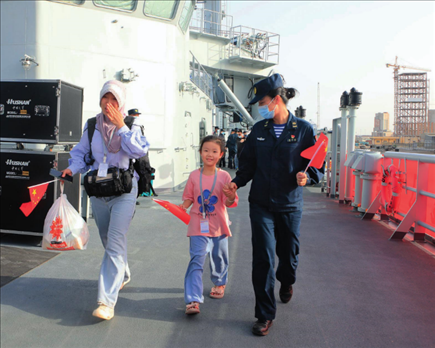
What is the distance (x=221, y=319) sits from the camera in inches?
128

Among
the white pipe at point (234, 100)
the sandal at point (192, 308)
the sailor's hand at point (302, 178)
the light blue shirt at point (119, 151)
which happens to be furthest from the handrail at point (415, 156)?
the white pipe at point (234, 100)

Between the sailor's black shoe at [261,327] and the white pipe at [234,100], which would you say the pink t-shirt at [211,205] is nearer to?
the sailor's black shoe at [261,327]

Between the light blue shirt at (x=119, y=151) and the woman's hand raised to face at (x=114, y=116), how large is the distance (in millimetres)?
44

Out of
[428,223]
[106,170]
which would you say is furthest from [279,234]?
[428,223]

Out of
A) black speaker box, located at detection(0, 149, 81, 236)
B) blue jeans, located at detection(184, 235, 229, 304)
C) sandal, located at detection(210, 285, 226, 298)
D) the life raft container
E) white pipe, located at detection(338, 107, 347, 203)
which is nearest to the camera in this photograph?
blue jeans, located at detection(184, 235, 229, 304)

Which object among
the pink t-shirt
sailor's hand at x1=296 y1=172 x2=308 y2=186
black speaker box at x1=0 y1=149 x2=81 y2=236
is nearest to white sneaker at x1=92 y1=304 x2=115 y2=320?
the pink t-shirt

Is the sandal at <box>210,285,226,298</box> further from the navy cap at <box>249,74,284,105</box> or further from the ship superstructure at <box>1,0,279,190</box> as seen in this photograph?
the ship superstructure at <box>1,0,279,190</box>

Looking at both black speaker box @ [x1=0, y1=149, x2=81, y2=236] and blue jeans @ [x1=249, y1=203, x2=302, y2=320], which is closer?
blue jeans @ [x1=249, y1=203, x2=302, y2=320]

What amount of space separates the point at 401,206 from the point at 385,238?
0.75m

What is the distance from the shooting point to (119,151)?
11.0 ft

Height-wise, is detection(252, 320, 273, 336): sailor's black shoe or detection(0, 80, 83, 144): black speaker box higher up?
detection(0, 80, 83, 144): black speaker box

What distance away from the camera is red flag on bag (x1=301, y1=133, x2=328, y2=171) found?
296 cm

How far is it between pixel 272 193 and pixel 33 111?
13.5ft

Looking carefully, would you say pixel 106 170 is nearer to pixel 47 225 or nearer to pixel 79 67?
pixel 47 225
